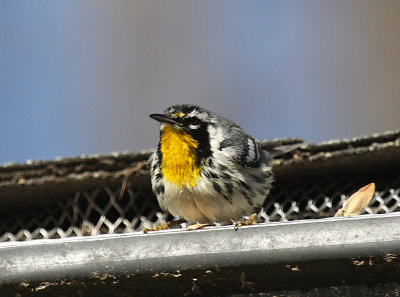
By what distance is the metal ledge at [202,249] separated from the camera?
5.93 feet

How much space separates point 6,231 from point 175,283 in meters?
2.25

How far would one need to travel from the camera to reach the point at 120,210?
384cm

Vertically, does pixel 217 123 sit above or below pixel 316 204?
above

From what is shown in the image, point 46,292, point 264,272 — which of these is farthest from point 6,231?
point 264,272

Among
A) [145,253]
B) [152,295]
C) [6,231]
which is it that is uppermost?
[145,253]

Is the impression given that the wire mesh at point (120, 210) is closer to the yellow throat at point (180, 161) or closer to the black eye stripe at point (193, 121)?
the yellow throat at point (180, 161)

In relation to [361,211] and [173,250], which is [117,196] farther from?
[173,250]

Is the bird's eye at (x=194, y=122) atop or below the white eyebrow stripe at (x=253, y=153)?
atop

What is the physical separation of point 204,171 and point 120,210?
0.48 metres

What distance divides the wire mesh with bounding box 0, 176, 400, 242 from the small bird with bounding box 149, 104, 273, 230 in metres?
0.15

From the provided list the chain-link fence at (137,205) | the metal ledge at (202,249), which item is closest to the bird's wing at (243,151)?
the chain-link fence at (137,205)

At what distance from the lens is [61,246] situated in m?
1.95

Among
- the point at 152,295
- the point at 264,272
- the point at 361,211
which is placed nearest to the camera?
the point at 264,272

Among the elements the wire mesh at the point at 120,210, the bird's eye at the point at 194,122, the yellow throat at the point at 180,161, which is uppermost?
the bird's eye at the point at 194,122
